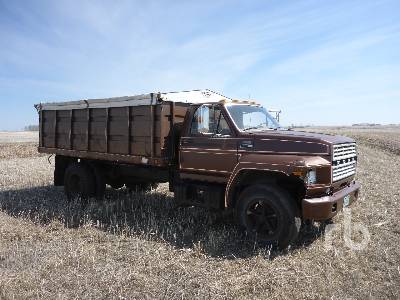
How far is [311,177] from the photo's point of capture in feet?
19.4

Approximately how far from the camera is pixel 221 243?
6.38 metres

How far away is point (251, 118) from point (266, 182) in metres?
1.31

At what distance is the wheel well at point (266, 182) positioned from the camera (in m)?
6.21

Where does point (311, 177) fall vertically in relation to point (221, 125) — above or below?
below

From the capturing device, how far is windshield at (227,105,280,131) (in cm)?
693

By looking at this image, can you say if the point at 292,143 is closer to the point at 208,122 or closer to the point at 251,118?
the point at 251,118

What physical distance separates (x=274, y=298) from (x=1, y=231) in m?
4.86

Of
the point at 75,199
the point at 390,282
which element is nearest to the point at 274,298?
the point at 390,282

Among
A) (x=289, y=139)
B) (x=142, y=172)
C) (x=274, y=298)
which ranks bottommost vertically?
(x=274, y=298)

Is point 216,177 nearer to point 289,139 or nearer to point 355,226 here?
point 289,139

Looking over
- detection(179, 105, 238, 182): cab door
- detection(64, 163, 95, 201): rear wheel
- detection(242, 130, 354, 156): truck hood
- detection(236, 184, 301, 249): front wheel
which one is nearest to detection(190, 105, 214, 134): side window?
detection(179, 105, 238, 182): cab door

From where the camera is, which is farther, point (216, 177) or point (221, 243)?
point (216, 177)

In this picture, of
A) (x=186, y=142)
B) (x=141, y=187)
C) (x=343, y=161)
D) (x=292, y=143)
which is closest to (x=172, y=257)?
(x=186, y=142)

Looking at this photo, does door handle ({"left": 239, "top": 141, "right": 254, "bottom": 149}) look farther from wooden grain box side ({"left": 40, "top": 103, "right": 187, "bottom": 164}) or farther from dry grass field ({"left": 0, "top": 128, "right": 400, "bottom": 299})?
wooden grain box side ({"left": 40, "top": 103, "right": 187, "bottom": 164})
